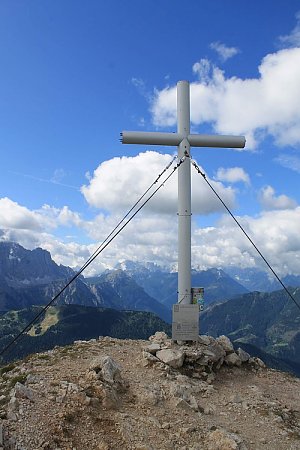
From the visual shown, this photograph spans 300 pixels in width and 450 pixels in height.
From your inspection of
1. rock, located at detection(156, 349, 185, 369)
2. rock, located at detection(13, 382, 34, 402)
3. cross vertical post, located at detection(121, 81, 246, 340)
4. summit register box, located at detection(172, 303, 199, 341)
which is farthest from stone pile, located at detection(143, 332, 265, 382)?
rock, located at detection(13, 382, 34, 402)

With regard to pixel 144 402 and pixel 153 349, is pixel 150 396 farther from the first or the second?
pixel 153 349

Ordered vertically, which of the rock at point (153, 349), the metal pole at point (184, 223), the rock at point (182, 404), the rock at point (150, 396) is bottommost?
the rock at point (182, 404)

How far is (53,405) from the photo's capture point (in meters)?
12.5

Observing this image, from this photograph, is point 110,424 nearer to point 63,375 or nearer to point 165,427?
point 165,427

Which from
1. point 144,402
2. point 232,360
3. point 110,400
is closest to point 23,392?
point 110,400

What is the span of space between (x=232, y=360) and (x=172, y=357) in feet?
15.3

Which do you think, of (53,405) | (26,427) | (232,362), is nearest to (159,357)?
(232,362)

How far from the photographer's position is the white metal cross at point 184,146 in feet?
72.8

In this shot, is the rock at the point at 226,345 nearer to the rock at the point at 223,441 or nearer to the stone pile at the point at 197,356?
the stone pile at the point at 197,356

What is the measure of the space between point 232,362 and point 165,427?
10.2 meters

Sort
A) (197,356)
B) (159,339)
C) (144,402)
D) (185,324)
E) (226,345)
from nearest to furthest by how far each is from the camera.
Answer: (144,402) < (197,356) < (185,324) < (159,339) < (226,345)

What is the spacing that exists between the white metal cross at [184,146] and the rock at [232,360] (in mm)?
4016

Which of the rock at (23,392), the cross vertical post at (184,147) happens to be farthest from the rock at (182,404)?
the cross vertical post at (184,147)

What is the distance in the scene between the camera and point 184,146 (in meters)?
22.7
